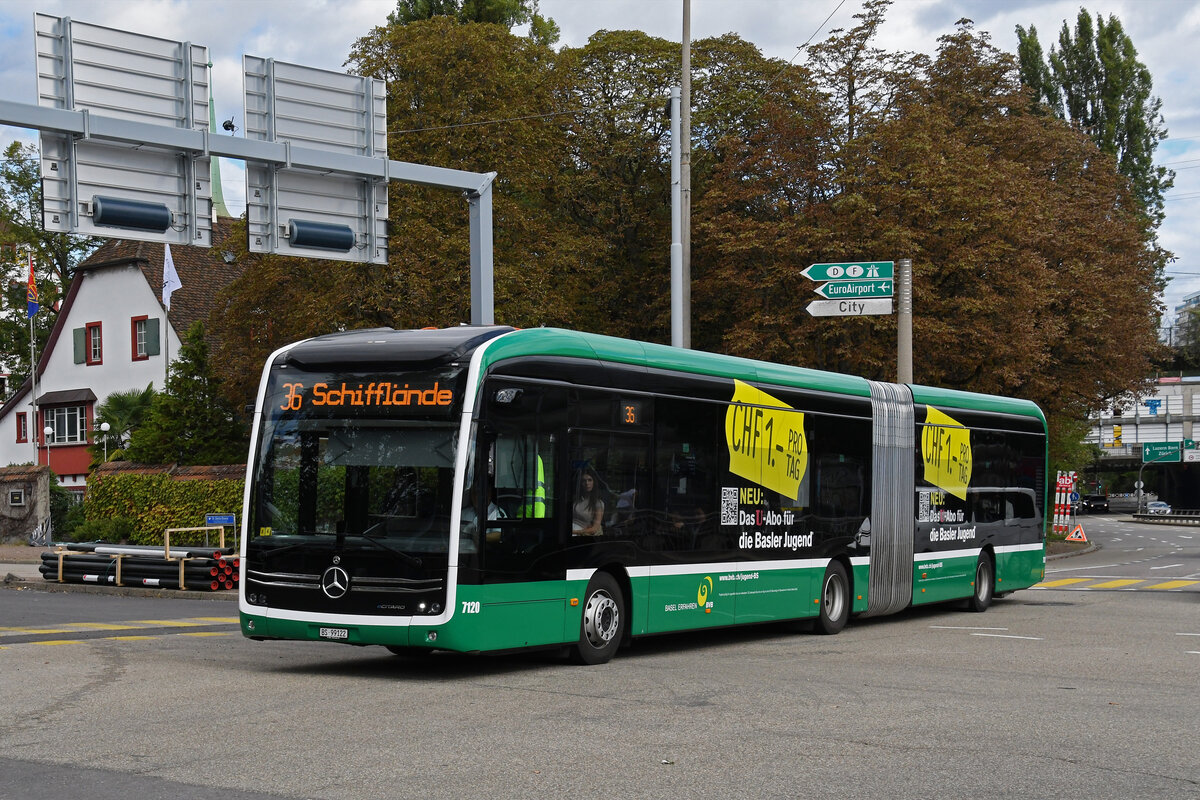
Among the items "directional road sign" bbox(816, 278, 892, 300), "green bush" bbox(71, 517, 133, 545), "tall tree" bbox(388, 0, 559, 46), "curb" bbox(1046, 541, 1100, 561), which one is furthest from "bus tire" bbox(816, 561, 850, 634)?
"tall tree" bbox(388, 0, 559, 46)

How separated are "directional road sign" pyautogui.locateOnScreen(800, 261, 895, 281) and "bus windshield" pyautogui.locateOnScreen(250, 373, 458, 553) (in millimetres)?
12649

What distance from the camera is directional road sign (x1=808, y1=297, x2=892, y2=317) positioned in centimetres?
2380

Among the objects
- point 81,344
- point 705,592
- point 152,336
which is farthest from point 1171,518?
point 705,592

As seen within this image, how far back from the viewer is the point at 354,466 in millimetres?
12359

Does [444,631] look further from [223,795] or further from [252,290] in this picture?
[252,290]

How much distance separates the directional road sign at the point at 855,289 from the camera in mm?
23656

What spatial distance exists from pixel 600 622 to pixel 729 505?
8.82 ft

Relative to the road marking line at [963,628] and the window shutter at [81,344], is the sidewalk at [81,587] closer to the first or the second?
the road marking line at [963,628]

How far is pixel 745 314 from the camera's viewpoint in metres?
37.0

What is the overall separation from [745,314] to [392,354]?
25.2 m

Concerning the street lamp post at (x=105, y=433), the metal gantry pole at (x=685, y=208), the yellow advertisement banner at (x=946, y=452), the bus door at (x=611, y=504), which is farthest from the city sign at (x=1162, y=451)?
the bus door at (x=611, y=504)

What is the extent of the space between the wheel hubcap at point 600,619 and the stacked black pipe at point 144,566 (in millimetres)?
13608

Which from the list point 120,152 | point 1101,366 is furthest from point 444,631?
point 1101,366

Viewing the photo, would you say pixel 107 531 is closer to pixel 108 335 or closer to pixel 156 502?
pixel 156 502
